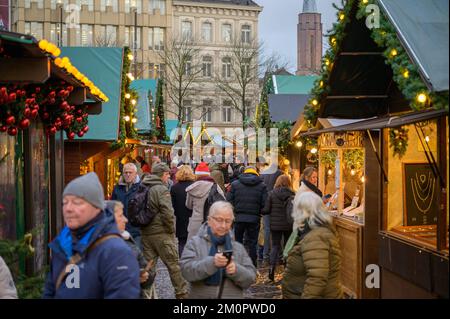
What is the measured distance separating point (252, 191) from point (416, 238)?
4.20 m

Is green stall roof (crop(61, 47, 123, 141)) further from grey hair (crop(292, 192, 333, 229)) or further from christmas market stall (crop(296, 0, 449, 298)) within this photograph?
grey hair (crop(292, 192, 333, 229))

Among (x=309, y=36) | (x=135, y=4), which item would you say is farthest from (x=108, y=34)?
(x=309, y=36)

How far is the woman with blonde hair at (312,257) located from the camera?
5.51m

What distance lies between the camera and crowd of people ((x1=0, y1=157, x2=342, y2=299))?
389 cm

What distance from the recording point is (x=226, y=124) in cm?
6594

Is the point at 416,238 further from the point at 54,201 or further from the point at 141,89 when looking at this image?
the point at 141,89

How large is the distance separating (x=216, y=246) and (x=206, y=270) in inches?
11.4

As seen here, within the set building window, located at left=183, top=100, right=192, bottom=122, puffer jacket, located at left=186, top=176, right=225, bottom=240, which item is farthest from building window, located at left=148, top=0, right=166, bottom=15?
puffer jacket, located at left=186, top=176, right=225, bottom=240

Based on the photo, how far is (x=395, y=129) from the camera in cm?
761

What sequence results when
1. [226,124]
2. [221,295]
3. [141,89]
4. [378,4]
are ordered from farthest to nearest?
[226,124]
[141,89]
[378,4]
[221,295]

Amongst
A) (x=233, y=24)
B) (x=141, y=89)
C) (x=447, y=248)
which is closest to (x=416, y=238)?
(x=447, y=248)

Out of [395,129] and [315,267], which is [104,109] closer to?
[395,129]

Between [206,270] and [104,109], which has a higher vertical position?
[104,109]

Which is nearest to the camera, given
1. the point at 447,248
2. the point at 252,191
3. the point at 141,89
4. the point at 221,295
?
the point at 221,295
